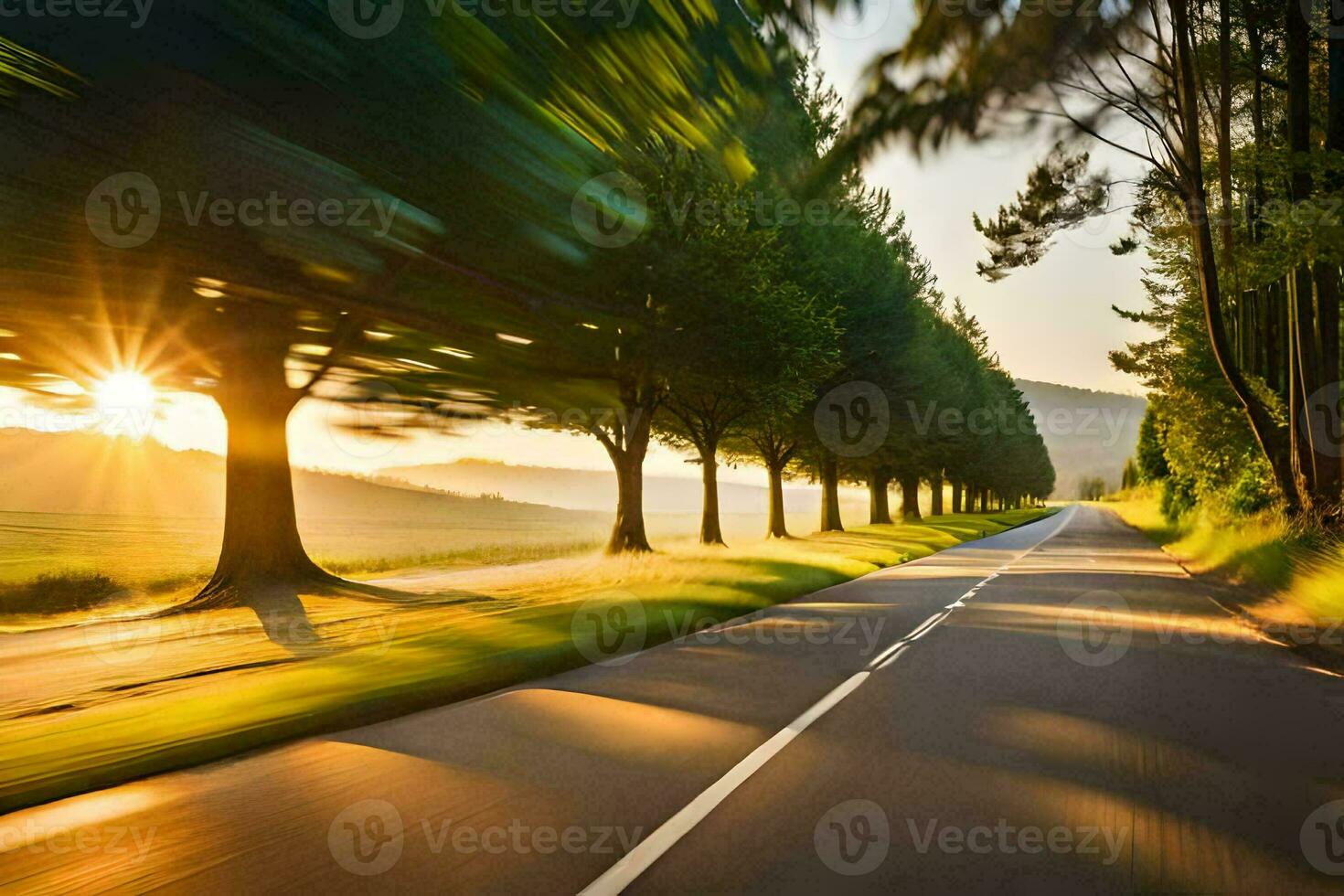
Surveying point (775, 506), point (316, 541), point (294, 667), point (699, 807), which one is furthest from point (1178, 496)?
point (699, 807)

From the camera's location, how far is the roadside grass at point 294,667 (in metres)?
5.82

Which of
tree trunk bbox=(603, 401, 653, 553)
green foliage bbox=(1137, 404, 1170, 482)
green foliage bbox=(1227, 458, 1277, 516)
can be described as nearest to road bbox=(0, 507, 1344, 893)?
tree trunk bbox=(603, 401, 653, 553)

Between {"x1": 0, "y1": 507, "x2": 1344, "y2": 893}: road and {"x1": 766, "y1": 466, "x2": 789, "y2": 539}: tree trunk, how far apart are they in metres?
29.0

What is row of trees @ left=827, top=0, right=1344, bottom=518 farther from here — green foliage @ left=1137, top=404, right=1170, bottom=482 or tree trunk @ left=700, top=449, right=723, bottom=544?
green foliage @ left=1137, top=404, right=1170, bottom=482

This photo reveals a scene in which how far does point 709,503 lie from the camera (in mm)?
31250

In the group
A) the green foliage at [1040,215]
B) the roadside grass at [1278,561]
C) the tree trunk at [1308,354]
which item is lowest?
the roadside grass at [1278,561]

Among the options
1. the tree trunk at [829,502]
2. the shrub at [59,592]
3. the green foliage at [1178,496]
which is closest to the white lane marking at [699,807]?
the shrub at [59,592]

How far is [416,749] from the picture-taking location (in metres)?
5.90

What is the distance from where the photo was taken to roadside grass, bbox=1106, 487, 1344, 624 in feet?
38.7

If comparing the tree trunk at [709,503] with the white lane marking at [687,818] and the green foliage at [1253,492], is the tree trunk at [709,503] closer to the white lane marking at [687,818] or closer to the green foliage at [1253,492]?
the green foliage at [1253,492]

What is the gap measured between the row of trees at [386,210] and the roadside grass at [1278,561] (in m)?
9.12

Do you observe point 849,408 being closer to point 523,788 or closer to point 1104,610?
point 1104,610

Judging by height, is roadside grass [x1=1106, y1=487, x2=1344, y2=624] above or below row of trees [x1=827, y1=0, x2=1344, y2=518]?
below

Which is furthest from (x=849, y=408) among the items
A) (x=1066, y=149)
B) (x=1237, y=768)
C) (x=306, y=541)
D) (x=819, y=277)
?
(x=1237, y=768)
